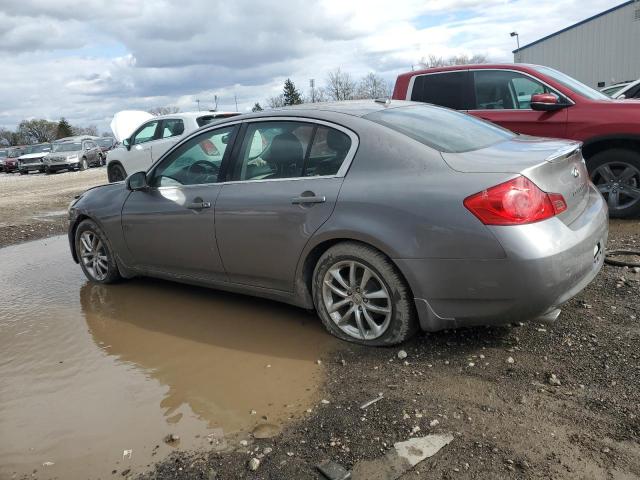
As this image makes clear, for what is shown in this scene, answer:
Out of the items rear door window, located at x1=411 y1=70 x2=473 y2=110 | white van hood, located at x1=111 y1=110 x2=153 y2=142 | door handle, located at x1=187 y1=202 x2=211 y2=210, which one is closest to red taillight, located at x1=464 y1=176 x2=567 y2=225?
door handle, located at x1=187 y1=202 x2=211 y2=210

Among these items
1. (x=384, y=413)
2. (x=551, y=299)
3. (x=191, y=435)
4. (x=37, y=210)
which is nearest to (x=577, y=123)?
(x=551, y=299)

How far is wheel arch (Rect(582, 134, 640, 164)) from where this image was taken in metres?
6.07

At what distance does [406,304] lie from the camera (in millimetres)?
3365

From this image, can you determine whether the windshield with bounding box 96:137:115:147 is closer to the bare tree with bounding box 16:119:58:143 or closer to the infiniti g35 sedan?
the infiniti g35 sedan

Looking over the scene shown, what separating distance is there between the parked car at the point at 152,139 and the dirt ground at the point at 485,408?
8.73 metres

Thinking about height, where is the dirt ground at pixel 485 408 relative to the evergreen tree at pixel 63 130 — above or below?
below

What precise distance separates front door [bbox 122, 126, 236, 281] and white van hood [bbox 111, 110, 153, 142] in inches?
556

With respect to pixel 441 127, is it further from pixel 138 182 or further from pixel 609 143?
pixel 609 143

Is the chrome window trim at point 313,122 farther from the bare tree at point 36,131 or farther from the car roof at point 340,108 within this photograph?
the bare tree at point 36,131

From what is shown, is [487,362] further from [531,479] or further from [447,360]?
[531,479]

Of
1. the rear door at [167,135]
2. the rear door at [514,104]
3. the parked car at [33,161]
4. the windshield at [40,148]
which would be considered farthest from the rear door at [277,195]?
the windshield at [40,148]

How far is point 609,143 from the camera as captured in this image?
20.5ft

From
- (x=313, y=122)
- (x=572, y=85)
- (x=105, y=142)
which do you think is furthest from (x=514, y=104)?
(x=105, y=142)

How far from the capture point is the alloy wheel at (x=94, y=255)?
5512mm
